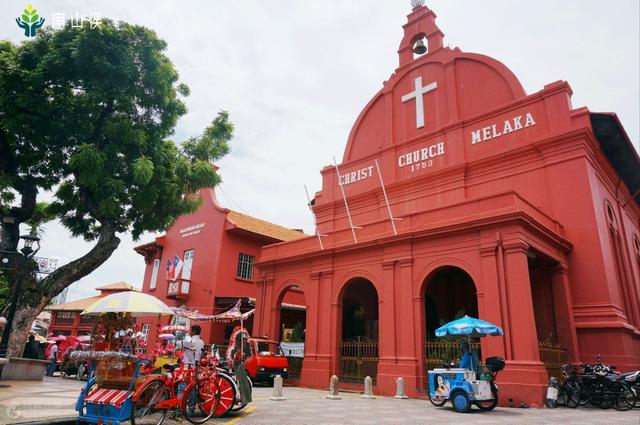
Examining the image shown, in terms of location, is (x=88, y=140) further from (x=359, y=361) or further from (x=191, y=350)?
(x=359, y=361)

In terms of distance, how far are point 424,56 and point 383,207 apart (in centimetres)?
749

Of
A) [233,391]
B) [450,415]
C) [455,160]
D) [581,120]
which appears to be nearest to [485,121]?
[455,160]

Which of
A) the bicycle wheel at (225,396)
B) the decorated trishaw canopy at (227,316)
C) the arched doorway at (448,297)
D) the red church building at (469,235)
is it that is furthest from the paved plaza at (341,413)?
the decorated trishaw canopy at (227,316)

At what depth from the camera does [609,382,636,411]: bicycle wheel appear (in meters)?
10.4

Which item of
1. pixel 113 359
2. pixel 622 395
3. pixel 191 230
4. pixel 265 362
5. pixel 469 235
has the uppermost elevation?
pixel 191 230

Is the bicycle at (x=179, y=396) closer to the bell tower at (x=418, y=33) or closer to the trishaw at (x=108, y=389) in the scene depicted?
the trishaw at (x=108, y=389)

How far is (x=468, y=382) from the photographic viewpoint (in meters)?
9.78

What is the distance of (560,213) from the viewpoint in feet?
47.3

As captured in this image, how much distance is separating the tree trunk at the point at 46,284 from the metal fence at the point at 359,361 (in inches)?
348

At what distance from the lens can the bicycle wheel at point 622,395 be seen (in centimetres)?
1042

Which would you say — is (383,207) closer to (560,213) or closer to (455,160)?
(455,160)

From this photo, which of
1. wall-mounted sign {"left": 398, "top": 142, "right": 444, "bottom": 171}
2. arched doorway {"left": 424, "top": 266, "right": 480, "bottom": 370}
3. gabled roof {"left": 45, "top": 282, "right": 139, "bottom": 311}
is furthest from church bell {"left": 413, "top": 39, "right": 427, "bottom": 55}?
gabled roof {"left": 45, "top": 282, "right": 139, "bottom": 311}

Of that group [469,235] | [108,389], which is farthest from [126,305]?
[469,235]

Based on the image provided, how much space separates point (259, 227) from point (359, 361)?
13.5 m
